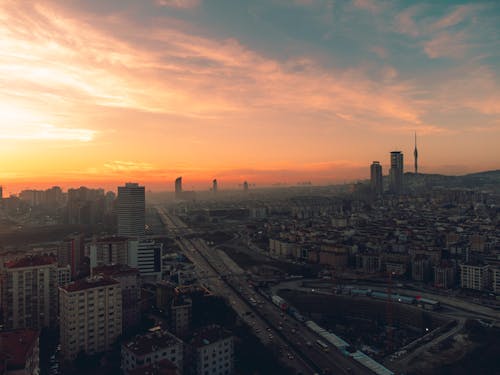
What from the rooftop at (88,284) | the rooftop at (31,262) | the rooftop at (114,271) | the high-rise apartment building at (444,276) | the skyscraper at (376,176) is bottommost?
the high-rise apartment building at (444,276)

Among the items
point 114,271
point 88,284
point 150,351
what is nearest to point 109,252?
point 114,271

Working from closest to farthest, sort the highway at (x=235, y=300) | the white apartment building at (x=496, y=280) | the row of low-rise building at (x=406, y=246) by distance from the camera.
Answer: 1. the highway at (x=235, y=300)
2. the white apartment building at (x=496, y=280)
3. the row of low-rise building at (x=406, y=246)

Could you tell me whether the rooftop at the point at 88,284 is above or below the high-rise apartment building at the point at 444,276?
above

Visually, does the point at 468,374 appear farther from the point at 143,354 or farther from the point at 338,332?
the point at 143,354

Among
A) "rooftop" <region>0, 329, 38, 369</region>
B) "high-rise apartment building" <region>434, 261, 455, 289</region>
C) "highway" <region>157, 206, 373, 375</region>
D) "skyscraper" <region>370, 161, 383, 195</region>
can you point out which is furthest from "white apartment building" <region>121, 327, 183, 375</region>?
"skyscraper" <region>370, 161, 383, 195</region>

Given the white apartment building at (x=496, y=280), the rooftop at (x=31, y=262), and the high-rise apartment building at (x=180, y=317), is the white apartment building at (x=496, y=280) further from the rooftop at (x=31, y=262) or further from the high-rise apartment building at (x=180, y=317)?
the rooftop at (x=31, y=262)

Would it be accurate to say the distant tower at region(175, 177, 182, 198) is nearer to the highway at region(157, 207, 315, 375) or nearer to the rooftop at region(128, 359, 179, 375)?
the highway at region(157, 207, 315, 375)

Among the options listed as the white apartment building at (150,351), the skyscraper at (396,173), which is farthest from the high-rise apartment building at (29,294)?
the skyscraper at (396,173)

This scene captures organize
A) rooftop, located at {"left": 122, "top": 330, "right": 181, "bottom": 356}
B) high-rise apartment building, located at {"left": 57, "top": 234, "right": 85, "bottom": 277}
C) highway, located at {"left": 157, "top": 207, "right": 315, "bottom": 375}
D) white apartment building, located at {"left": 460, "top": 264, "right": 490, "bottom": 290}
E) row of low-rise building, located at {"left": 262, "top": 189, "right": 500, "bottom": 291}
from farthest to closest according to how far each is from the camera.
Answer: high-rise apartment building, located at {"left": 57, "top": 234, "right": 85, "bottom": 277}
row of low-rise building, located at {"left": 262, "top": 189, "right": 500, "bottom": 291}
white apartment building, located at {"left": 460, "top": 264, "right": 490, "bottom": 290}
highway, located at {"left": 157, "top": 207, "right": 315, "bottom": 375}
rooftop, located at {"left": 122, "top": 330, "right": 181, "bottom": 356}
